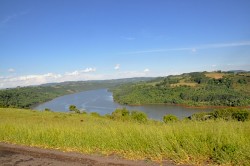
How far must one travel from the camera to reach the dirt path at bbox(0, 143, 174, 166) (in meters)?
5.96

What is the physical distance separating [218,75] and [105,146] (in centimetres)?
18966

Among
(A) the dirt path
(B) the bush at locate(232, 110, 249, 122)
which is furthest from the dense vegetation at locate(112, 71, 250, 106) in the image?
(A) the dirt path

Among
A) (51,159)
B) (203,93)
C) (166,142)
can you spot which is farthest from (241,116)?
(203,93)

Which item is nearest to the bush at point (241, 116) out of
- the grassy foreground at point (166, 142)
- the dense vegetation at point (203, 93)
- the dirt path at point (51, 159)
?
the grassy foreground at point (166, 142)

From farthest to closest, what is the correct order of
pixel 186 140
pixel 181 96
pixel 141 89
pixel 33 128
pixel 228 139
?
pixel 141 89, pixel 181 96, pixel 33 128, pixel 186 140, pixel 228 139

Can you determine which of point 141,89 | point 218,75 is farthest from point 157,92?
point 218,75

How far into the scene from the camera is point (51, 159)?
6.62 m

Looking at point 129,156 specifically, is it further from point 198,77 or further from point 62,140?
point 198,77

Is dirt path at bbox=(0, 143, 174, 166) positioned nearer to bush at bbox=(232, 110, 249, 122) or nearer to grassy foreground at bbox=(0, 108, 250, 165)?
grassy foreground at bbox=(0, 108, 250, 165)

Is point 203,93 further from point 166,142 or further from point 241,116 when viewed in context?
point 166,142

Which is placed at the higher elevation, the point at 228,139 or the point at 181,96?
the point at 228,139

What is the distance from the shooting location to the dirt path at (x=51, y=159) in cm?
596

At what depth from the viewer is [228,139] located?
5.87 meters

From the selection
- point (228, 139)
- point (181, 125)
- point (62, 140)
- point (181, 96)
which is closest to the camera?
point (228, 139)
